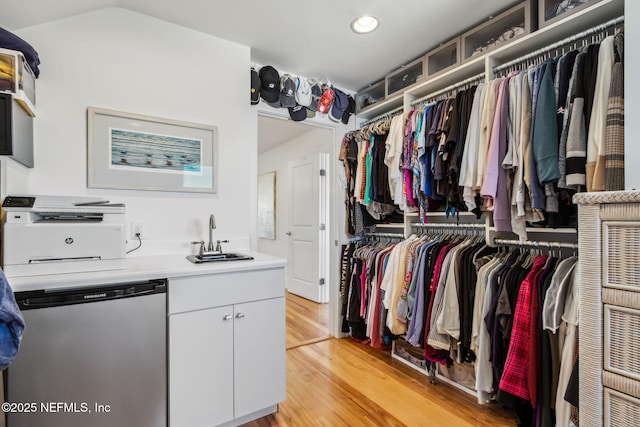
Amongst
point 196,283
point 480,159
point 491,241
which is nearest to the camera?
point 196,283

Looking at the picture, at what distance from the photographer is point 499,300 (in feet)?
5.47

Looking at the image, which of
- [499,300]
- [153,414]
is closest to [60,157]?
[153,414]

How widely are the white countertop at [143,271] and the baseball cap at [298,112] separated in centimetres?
139

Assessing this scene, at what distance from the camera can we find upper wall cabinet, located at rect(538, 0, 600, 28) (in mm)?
1588

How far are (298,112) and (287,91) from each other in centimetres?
20

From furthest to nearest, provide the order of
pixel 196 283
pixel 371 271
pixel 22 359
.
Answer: pixel 371 271, pixel 196 283, pixel 22 359

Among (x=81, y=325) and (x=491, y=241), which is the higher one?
(x=491, y=241)

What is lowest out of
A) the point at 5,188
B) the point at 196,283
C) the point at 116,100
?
the point at 196,283

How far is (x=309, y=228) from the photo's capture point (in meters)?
4.20

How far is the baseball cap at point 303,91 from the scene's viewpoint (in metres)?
2.69

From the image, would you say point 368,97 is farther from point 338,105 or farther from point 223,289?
point 223,289

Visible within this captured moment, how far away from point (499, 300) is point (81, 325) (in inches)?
80.5

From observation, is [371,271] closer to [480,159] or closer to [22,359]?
[480,159]

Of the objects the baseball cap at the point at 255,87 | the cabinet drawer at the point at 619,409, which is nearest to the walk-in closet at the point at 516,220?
the cabinet drawer at the point at 619,409
